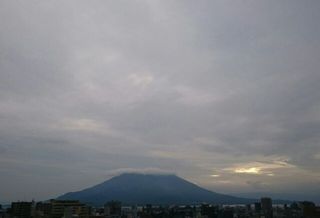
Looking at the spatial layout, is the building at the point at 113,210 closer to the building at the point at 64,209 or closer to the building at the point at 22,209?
the building at the point at 64,209

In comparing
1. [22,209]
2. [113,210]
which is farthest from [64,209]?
[113,210]

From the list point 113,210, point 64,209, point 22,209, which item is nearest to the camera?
point 64,209

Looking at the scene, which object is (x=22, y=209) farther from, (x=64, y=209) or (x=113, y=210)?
(x=113, y=210)

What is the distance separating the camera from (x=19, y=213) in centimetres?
15338

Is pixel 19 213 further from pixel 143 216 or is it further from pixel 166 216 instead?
pixel 166 216

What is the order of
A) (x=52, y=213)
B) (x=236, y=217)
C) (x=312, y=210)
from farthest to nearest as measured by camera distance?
(x=236, y=217)
(x=52, y=213)
(x=312, y=210)

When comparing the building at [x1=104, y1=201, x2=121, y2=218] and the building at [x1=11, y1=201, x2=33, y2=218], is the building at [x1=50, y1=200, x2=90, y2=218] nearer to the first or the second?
the building at [x1=11, y1=201, x2=33, y2=218]

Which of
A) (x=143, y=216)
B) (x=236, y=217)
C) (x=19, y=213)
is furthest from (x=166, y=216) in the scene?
(x=19, y=213)

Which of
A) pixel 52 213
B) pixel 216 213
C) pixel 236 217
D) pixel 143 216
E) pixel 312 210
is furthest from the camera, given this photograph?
pixel 236 217

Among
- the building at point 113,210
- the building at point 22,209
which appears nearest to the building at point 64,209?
the building at point 22,209

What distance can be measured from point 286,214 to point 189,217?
4823 cm

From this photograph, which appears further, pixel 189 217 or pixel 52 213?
pixel 189 217

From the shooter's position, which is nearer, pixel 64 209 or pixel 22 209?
pixel 64 209

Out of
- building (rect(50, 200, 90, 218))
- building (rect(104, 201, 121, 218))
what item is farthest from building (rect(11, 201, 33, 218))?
building (rect(104, 201, 121, 218))
